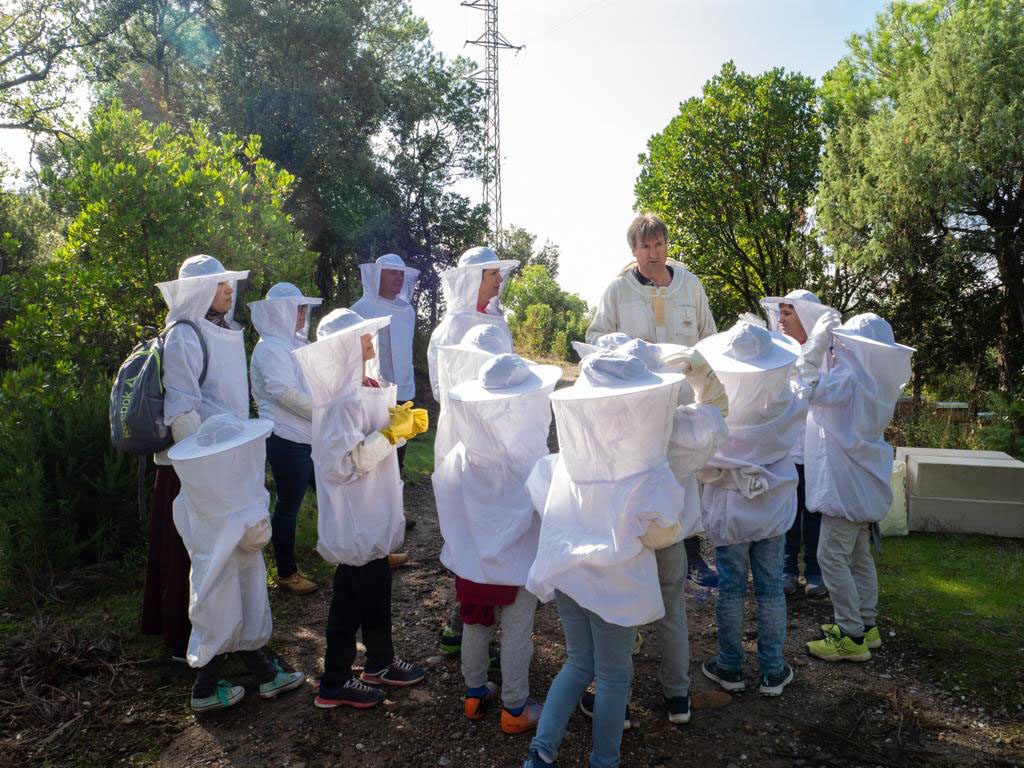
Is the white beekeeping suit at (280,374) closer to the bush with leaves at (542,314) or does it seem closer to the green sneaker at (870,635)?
the green sneaker at (870,635)

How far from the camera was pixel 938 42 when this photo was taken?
10.0m

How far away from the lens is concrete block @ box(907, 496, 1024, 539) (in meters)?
6.40

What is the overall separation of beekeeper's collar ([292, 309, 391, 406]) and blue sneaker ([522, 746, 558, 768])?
188 centimetres

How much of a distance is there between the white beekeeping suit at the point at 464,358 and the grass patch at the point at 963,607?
3062 millimetres

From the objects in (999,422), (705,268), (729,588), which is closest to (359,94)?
(705,268)

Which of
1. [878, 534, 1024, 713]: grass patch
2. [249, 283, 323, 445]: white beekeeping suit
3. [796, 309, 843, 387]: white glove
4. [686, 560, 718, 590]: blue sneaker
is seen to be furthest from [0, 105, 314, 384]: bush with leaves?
[878, 534, 1024, 713]: grass patch

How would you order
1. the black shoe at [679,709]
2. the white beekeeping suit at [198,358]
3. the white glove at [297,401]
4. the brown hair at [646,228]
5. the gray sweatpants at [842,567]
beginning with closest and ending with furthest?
the black shoe at [679,709]
the white beekeeping suit at [198,358]
the gray sweatpants at [842,567]
the brown hair at [646,228]
the white glove at [297,401]

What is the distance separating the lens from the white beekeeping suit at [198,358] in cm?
391

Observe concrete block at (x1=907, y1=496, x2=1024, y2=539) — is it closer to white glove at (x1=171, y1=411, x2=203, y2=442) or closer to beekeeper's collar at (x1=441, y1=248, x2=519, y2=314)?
beekeeper's collar at (x1=441, y1=248, x2=519, y2=314)

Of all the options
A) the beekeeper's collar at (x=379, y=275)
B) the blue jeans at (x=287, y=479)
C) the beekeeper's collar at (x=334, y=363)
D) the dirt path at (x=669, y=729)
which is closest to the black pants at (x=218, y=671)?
the dirt path at (x=669, y=729)

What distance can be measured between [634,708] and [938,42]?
34.3 feet

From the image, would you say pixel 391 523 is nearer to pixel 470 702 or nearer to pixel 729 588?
pixel 470 702

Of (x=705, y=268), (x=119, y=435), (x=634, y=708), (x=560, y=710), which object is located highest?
(x=705, y=268)

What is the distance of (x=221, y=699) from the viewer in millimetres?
3691
